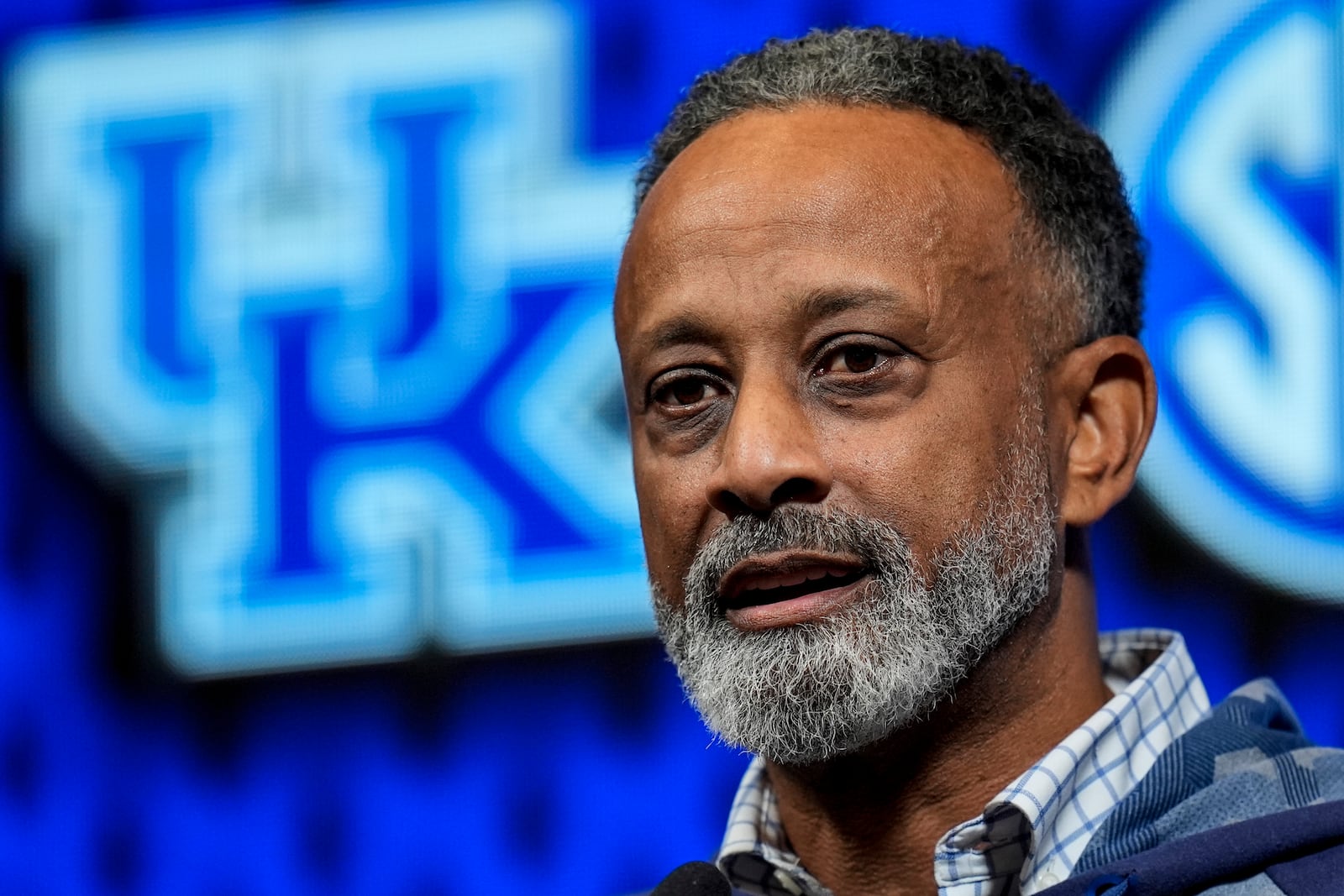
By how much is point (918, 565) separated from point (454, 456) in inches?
42.9

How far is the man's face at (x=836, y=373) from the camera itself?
5.08 feet

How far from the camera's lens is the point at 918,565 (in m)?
1.56

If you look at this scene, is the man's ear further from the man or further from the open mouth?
the open mouth

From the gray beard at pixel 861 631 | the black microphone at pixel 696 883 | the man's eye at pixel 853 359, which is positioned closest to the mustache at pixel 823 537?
the gray beard at pixel 861 631

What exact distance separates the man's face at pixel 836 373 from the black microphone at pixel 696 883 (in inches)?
7.6

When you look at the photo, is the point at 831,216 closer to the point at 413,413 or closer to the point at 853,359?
the point at 853,359

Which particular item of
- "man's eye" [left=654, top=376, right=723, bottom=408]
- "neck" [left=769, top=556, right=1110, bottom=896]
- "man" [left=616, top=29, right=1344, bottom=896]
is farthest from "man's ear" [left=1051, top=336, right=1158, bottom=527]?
"man's eye" [left=654, top=376, right=723, bottom=408]

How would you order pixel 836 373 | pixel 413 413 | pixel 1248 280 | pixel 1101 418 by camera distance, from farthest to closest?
pixel 413 413
pixel 1248 280
pixel 1101 418
pixel 836 373

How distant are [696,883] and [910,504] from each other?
15.2 inches

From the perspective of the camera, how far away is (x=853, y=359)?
5.26 feet

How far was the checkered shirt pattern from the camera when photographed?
1.54 m

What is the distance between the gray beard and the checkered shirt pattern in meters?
0.12

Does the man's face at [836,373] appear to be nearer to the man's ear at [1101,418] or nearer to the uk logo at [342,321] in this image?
the man's ear at [1101,418]

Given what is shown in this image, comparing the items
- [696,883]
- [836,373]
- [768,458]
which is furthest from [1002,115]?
[696,883]
